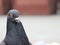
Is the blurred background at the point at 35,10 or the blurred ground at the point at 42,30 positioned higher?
the blurred ground at the point at 42,30

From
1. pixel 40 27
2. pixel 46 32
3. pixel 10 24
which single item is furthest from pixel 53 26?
pixel 10 24

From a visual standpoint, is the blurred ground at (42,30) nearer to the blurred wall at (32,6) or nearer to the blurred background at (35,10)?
the blurred background at (35,10)

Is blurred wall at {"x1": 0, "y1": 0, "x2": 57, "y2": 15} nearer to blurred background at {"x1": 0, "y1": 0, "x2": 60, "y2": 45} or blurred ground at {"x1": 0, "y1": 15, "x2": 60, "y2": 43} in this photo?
blurred background at {"x1": 0, "y1": 0, "x2": 60, "y2": 45}

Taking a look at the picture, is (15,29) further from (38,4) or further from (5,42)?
(38,4)

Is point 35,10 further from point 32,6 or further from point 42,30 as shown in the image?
point 42,30

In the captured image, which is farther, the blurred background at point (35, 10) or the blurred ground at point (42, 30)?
the blurred background at point (35, 10)

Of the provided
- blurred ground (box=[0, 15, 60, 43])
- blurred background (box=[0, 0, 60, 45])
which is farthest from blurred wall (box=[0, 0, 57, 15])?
blurred ground (box=[0, 15, 60, 43])

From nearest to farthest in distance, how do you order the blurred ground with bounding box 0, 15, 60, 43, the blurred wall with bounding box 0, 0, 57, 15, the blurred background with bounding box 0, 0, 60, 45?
the blurred ground with bounding box 0, 15, 60, 43
the blurred background with bounding box 0, 0, 60, 45
the blurred wall with bounding box 0, 0, 57, 15

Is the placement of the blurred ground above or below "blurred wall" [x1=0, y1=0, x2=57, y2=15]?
above

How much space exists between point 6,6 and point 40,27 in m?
3.27

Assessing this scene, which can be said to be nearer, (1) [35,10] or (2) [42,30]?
(2) [42,30]

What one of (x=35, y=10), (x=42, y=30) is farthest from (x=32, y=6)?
(x=42, y=30)

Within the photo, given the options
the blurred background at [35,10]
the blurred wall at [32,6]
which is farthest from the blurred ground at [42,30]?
the blurred wall at [32,6]

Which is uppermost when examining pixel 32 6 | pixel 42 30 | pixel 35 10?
pixel 42 30
